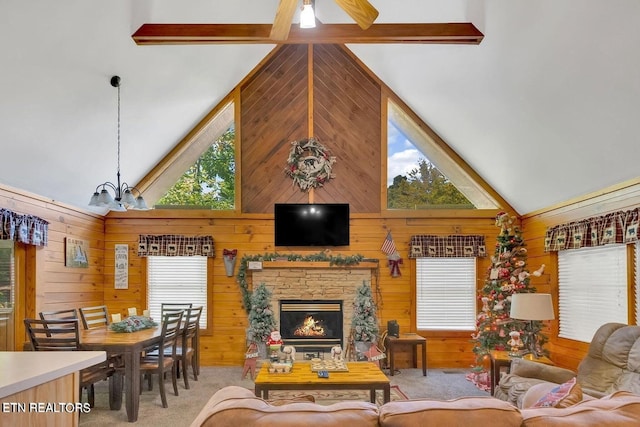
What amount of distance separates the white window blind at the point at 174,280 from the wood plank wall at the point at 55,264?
0.73m

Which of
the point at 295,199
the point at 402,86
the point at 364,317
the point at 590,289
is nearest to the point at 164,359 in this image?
the point at 364,317

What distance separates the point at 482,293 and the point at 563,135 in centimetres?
277

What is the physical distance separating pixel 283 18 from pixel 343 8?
0.43 metres

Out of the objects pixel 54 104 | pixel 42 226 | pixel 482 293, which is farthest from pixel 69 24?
pixel 482 293

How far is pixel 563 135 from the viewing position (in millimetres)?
5008

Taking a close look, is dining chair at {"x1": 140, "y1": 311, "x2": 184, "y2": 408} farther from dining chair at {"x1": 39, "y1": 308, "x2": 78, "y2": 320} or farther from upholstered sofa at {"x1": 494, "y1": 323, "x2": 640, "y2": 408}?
upholstered sofa at {"x1": 494, "y1": 323, "x2": 640, "y2": 408}

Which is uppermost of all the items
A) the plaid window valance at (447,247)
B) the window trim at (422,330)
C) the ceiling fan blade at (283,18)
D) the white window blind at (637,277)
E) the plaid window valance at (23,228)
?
the ceiling fan blade at (283,18)

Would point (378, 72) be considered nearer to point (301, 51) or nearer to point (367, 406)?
point (301, 51)

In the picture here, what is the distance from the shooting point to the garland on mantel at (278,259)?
23.3 feet

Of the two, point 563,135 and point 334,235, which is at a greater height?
point 563,135

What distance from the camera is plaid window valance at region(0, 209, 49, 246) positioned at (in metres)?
4.91

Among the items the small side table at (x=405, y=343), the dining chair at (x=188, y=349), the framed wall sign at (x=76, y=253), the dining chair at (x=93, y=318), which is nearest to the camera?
the dining chair at (x=188, y=349)

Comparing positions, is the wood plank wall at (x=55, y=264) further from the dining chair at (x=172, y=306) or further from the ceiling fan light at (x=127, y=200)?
the ceiling fan light at (x=127, y=200)

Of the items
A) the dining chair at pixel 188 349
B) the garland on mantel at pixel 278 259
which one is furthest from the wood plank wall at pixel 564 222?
the dining chair at pixel 188 349
